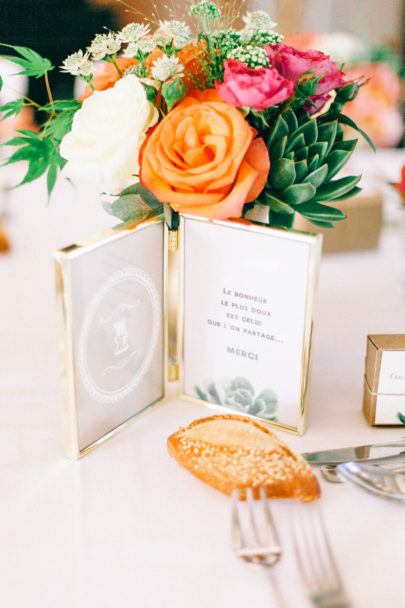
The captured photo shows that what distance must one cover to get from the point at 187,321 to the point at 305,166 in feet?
0.87

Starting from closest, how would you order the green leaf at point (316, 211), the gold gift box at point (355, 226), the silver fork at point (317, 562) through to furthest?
the silver fork at point (317, 562)
the green leaf at point (316, 211)
the gold gift box at point (355, 226)

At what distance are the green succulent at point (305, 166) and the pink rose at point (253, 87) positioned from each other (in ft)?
0.14

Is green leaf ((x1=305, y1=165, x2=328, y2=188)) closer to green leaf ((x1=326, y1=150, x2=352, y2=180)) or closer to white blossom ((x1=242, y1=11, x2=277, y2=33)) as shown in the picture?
green leaf ((x1=326, y1=150, x2=352, y2=180))

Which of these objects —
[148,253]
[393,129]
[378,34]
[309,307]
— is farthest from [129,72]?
[378,34]

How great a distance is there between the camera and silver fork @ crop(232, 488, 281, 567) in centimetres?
60

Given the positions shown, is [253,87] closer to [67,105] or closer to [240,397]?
[67,105]

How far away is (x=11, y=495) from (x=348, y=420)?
0.44m

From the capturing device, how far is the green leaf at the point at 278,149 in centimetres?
73

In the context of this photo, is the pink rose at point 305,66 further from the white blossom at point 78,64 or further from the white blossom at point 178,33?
the white blossom at point 78,64

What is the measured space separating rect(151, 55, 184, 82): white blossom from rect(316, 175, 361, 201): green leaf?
0.73 ft

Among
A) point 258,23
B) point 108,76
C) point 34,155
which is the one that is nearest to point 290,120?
point 258,23

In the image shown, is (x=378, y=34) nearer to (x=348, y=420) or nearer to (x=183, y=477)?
(x=348, y=420)

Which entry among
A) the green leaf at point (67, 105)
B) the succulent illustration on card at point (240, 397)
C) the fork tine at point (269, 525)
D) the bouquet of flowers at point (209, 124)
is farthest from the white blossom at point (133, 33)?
the fork tine at point (269, 525)

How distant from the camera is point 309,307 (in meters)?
0.75
